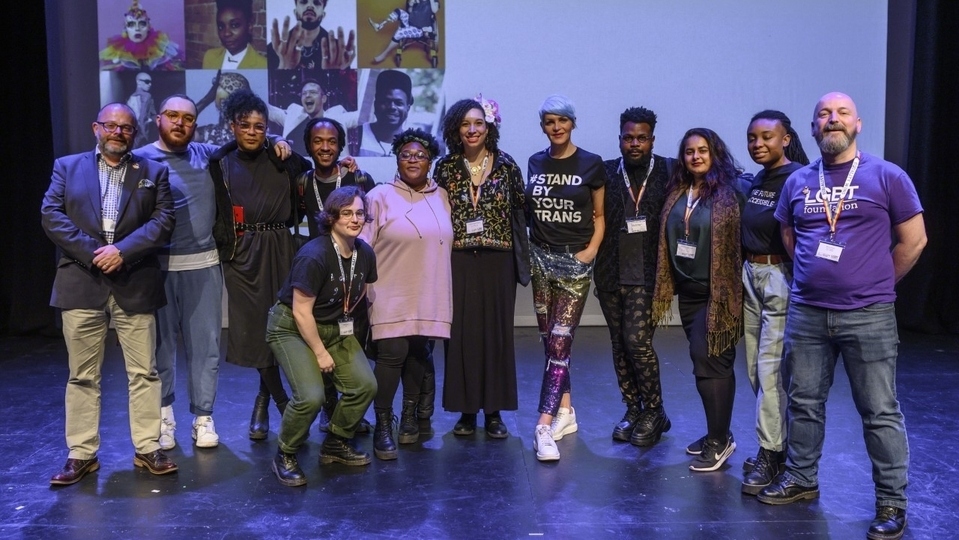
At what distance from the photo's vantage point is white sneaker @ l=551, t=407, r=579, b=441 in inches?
170

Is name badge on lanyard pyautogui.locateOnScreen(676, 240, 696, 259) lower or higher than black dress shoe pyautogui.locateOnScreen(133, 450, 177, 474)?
higher

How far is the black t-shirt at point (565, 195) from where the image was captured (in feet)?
13.2

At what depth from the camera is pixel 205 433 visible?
163 inches

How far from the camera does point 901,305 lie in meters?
7.21

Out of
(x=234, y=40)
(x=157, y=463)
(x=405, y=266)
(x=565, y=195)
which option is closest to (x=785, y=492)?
(x=565, y=195)

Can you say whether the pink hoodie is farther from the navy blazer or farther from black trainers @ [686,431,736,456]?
black trainers @ [686,431,736,456]

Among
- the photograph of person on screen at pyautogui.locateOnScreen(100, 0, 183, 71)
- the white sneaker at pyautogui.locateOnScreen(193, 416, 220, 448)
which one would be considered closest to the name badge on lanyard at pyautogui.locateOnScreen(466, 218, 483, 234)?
the white sneaker at pyautogui.locateOnScreen(193, 416, 220, 448)

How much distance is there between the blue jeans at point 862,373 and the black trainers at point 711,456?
530mm

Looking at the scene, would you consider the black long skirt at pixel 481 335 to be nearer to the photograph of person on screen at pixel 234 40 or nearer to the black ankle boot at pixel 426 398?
the black ankle boot at pixel 426 398

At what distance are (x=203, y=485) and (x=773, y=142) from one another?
2.57 meters

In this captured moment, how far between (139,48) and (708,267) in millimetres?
4537

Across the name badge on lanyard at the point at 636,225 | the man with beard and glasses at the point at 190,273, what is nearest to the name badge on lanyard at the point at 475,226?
A: the name badge on lanyard at the point at 636,225

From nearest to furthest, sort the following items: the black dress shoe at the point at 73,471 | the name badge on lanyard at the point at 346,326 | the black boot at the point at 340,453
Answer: the black dress shoe at the point at 73,471 → the name badge on lanyard at the point at 346,326 → the black boot at the point at 340,453

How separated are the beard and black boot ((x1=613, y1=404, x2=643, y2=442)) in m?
1.65
